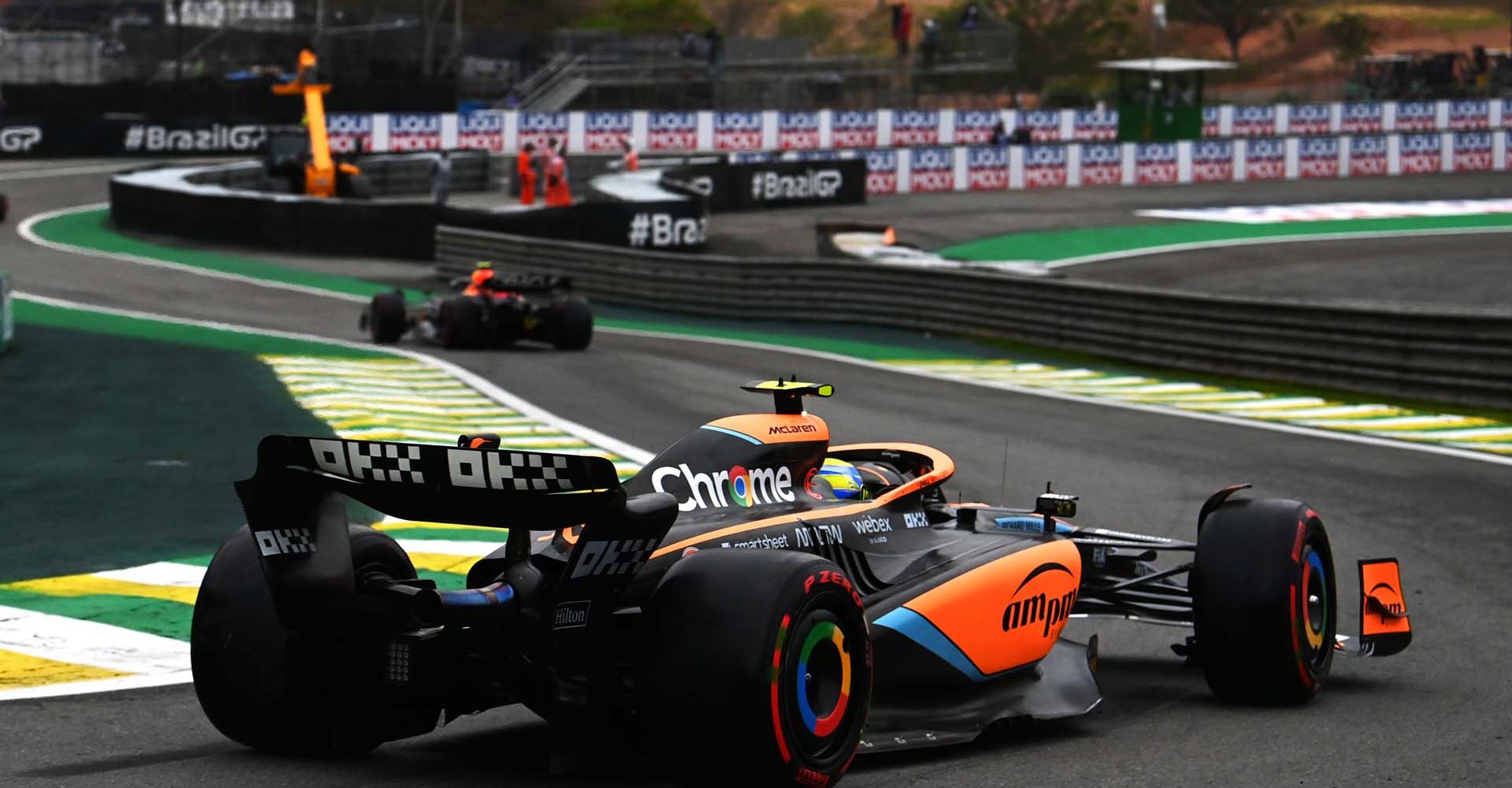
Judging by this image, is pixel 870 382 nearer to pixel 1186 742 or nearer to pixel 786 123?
pixel 1186 742

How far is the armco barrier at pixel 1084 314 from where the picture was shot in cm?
1859

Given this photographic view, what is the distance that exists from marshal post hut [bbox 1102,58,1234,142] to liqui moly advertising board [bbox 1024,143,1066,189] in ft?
34.4

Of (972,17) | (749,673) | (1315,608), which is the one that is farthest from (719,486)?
(972,17)

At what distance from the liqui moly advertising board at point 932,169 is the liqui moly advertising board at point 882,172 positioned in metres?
0.59

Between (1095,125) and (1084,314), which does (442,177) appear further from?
(1095,125)

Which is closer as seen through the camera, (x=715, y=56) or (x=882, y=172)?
(x=882, y=172)

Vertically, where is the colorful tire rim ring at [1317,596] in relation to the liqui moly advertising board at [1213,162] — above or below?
below

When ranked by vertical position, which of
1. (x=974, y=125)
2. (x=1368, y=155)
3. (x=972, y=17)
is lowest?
(x=1368, y=155)

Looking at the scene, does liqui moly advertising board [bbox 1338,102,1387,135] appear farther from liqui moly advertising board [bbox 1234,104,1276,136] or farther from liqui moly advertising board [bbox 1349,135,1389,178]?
liqui moly advertising board [bbox 1349,135,1389,178]

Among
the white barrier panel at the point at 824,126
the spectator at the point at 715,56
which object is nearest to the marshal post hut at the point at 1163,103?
the white barrier panel at the point at 824,126

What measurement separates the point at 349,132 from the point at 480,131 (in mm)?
3936

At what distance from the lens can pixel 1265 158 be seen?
5569 centimetres

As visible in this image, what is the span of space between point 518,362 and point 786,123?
37279mm

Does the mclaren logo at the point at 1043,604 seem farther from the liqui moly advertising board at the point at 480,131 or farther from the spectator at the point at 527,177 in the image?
the liqui moly advertising board at the point at 480,131
